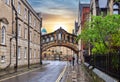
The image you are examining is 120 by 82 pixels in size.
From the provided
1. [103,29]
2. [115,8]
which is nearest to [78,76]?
[103,29]

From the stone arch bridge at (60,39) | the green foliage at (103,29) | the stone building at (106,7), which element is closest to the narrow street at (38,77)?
the green foliage at (103,29)

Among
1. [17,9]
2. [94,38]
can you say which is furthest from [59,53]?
[94,38]

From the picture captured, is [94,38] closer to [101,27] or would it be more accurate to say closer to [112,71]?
[101,27]

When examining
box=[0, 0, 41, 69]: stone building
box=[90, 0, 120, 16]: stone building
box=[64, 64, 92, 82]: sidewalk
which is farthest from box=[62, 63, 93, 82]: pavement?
box=[90, 0, 120, 16]: stone building

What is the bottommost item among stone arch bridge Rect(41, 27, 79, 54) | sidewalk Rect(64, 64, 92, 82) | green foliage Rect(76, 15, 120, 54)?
sidewalk Rect(64, 64, 92, 82)

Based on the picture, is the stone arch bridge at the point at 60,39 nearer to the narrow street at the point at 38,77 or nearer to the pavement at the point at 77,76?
the narrow street at the point at 38,77

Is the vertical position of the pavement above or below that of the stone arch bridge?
below

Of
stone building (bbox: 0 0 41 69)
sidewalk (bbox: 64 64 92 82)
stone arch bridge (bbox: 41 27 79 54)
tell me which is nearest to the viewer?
sidewalk (bbox: 64 64 92 82)

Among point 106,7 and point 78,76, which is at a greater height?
point 106,7

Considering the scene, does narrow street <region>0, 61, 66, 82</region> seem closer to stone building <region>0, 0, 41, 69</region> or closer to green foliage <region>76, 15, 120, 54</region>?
stone building <region>0, 0, 41, 69</region>

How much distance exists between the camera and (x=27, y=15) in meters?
57.5

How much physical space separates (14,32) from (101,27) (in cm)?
1571

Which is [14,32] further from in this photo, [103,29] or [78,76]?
[78,76]

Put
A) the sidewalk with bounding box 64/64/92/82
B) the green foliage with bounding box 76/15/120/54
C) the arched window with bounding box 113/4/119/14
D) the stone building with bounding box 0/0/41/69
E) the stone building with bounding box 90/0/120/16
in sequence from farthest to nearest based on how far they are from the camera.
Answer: the arched window with bounding box 113/4/119/14 < the stone building with bounding box 90/0/120/16 < the stone building with bounding box 0/0/41/69 < the green foliage with bounding box 76/15/120/54 < the sidewalk with bounding box 64/64/92/82
